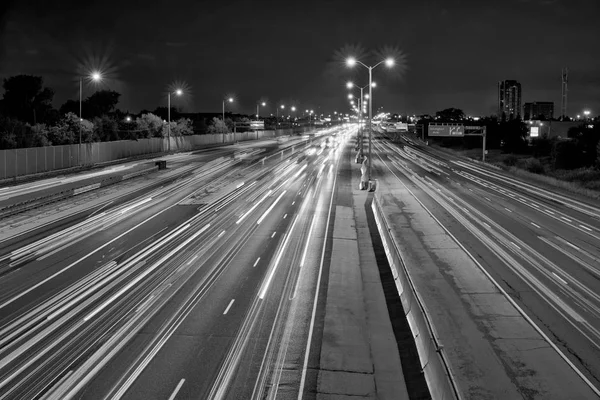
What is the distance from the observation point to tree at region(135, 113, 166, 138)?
300 ft

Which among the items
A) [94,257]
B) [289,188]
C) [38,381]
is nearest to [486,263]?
[94,257]

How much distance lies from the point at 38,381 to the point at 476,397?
26.9ft

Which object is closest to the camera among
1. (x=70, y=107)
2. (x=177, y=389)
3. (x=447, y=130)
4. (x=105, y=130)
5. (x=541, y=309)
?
(x=177, y=389)

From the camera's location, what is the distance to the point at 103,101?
13825cm

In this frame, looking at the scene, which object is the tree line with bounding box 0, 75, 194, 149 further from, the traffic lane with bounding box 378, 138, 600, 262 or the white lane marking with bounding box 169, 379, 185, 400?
the white lane marking with bounding box 169, 379, 185, 400

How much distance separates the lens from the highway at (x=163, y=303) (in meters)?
11.6

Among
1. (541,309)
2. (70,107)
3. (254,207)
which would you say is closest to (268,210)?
(254,207)

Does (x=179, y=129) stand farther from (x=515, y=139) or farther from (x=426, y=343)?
(x=426, y=343)

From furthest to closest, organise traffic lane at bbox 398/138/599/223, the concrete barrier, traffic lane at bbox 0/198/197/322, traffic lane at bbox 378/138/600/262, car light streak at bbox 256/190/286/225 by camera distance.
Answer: traffic lane at bbox 398/138/599/223, car light streak at bbox 256/190/286/225, traffic lane at bbox 378/138/600/262, traffic lane at bbox 0/198/197/322, the concrete barrier

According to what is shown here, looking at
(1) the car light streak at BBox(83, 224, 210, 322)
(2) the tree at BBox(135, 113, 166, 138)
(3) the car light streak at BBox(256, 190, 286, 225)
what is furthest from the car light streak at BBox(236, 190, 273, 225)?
(2) the tree at BBox(135, 113, 166, 138)

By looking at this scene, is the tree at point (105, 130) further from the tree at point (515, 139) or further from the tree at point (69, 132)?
the tree at point (515, 139)

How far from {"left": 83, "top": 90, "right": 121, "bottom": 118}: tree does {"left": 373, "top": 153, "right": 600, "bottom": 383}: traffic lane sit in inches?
4570

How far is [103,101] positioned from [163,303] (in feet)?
430

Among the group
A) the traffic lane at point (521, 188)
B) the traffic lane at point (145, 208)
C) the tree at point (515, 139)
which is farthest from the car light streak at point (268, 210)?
the tree at point (515, 139)
